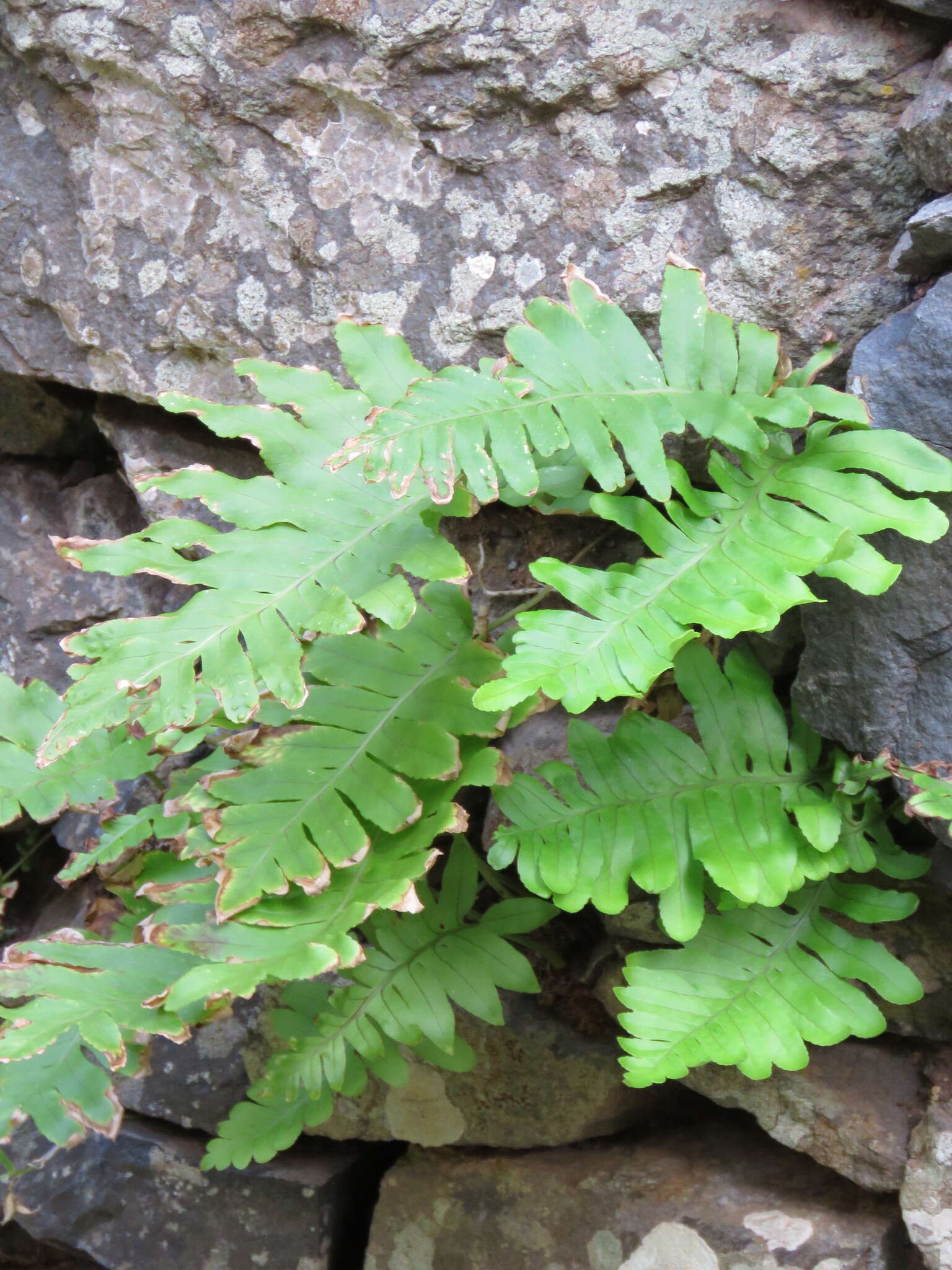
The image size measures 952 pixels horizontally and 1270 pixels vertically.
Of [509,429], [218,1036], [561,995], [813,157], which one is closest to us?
[509,429]

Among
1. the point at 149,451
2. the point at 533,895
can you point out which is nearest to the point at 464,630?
the point at 533,895

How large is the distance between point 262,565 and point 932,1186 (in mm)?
1660

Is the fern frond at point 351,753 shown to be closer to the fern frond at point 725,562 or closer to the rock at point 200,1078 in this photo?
the fern frond at point 725,562

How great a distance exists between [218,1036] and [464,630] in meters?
1.29

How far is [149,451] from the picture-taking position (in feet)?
8.66

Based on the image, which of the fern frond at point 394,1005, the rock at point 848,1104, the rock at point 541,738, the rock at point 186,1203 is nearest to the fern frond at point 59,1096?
the fern frond at point 394,1005

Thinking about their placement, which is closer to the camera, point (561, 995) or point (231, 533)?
point (231, 533)

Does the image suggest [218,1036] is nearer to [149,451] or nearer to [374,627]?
[374,627]

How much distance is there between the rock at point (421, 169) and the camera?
78.5 inches

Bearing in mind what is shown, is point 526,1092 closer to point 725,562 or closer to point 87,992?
point 87,992

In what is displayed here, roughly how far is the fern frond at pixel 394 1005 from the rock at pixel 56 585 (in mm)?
1176

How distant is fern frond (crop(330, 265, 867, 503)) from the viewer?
165cm

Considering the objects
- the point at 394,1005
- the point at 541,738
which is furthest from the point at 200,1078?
the point at 541,738

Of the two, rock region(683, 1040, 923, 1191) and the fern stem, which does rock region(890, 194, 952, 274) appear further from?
rock region(683, 1040, 923, 1191)
